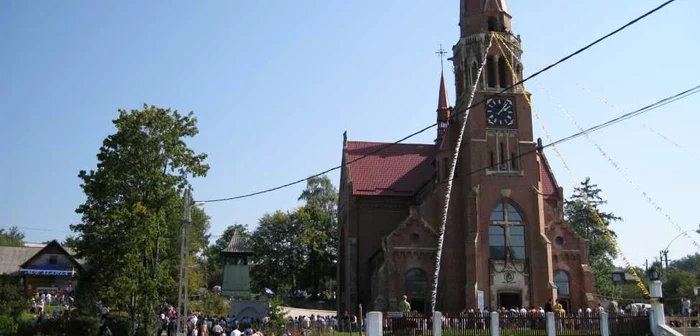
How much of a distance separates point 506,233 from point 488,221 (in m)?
1.38

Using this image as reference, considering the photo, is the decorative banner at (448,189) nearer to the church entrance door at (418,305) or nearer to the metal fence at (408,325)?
the church entrance door at (418,305)

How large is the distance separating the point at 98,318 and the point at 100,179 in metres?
6.91

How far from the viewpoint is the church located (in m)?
41.8

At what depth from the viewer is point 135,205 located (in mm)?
31328

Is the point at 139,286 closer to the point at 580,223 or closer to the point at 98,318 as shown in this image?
the point at 98,318

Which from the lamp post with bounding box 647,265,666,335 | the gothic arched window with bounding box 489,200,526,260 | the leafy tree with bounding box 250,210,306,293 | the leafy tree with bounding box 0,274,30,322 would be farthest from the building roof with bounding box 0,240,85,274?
the lamp post with bounding box 647,265,666,335

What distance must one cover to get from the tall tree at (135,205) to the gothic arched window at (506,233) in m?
18.9

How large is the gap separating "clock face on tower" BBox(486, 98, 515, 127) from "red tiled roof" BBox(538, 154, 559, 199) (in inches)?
400

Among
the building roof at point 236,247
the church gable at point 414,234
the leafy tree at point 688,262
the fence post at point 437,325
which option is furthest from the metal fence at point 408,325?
the leafy tree at point 688,262

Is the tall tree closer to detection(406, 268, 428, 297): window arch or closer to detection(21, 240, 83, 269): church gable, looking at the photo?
detection(406, 268, 428, 297): window arch

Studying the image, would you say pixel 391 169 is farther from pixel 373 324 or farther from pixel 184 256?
pixel 373 324

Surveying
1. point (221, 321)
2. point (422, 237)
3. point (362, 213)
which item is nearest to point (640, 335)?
point (422, 237)

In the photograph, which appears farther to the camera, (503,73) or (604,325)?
(503,73)

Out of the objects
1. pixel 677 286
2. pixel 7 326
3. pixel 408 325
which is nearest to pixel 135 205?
pixel 7 326
